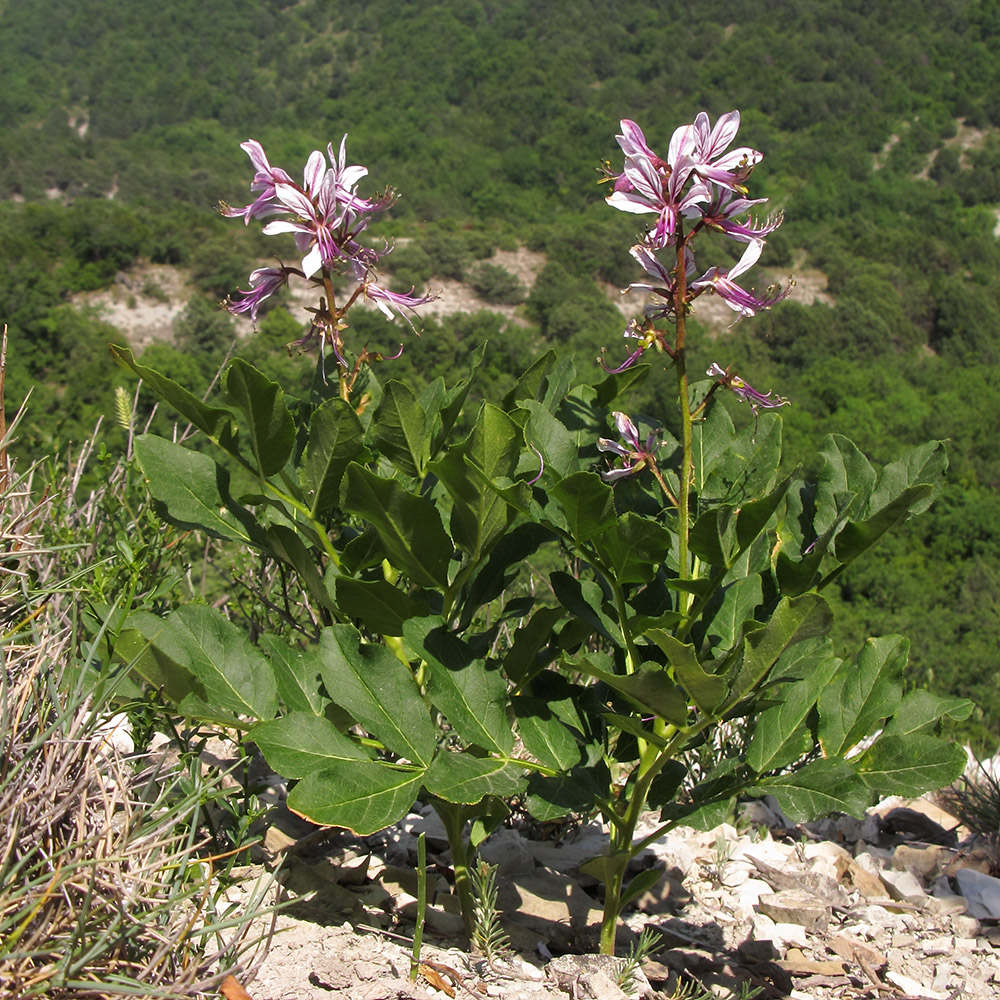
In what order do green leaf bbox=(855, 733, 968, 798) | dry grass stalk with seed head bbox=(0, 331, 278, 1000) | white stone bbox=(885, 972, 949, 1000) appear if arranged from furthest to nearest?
white stone bbox=(885, 972, 949, 1000) → green leaf bbox=(855, 733, 968, 798) → dry grass stalk with seed head bbox=(0, 331, 278, 1000)

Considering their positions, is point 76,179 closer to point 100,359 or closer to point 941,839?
point 100,359

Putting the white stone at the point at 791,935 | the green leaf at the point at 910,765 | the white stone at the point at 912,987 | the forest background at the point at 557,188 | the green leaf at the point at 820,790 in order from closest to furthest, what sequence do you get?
the green leaf at the point at 820,790 → the green leaf at the point at 910,765 → the white stone at the point at 912,987 → the white stone at the point at 791,935 → the forest background at the point at 557,188

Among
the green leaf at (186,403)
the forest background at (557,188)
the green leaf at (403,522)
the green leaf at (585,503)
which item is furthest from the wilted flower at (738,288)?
the forest background at (557,188)

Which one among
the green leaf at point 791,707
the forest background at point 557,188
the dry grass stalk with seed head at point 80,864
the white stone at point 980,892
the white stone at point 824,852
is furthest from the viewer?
the forest background at point 557,188

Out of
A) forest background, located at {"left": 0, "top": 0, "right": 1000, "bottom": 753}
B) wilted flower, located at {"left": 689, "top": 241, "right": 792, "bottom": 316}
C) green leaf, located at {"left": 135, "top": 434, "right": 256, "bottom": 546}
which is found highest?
wilted flower, located at {"left": 689, "top": 241, "right": 792, "bottom": 316}

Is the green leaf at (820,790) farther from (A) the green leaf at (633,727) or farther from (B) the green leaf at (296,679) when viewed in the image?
(B) the green leaf at (296,679)

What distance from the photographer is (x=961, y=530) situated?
22.0 m

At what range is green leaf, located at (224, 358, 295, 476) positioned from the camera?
1380 mm

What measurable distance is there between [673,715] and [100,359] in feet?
77.2

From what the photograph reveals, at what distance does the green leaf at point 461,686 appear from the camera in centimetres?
142

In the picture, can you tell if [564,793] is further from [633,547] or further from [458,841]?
[633,547]

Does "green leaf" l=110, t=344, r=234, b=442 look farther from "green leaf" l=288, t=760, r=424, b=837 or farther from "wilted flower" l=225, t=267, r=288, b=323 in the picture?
"green leaf" l=288, t=760, r=424, b=837

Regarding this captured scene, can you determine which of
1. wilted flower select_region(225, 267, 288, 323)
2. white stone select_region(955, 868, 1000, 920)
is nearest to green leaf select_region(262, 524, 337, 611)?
wilted flower select_region(225, 267, 288, 323)

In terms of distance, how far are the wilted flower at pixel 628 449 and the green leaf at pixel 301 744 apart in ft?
1.89
